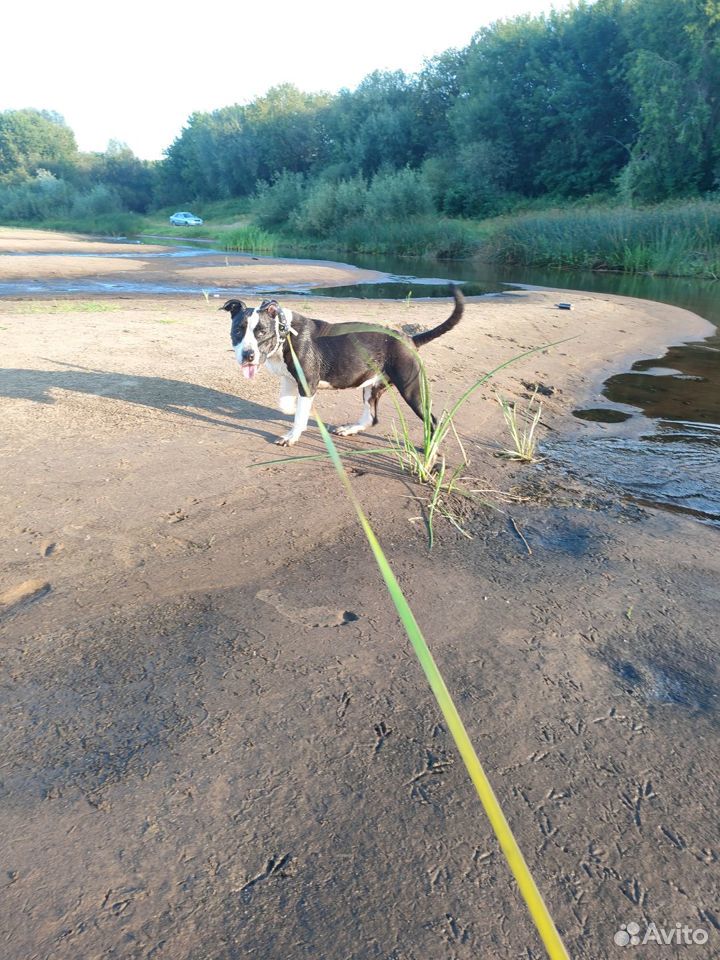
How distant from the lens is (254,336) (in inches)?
189

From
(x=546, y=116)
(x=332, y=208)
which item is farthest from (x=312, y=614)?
(x=546, y=116)

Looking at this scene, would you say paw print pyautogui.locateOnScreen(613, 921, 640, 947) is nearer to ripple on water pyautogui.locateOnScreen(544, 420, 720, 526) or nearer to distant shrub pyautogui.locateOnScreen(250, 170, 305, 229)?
ripple on water pyautogui.locateOnScreen(544, 420, 720, 526)

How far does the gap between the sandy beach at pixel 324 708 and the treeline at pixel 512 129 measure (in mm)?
32692

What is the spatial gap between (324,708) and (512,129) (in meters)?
51.1

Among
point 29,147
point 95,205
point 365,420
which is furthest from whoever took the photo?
point 29,147

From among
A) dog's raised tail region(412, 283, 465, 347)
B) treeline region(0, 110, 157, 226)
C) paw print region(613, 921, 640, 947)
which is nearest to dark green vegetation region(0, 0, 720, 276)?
treeline region(0, 110, 157, 226)

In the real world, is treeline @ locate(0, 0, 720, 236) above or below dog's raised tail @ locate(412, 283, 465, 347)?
above

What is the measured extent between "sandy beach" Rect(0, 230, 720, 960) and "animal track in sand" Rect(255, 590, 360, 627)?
19 millimetres

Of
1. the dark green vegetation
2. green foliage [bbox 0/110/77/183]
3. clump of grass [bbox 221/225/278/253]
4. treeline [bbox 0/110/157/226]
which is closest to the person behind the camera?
the dark green vegetation

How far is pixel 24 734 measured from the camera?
7.66 ft

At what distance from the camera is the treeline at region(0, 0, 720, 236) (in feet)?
114

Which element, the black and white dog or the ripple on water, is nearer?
the ripple on water

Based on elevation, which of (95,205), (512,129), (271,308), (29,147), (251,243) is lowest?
(95,205)

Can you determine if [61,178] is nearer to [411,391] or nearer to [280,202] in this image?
[280,202]
